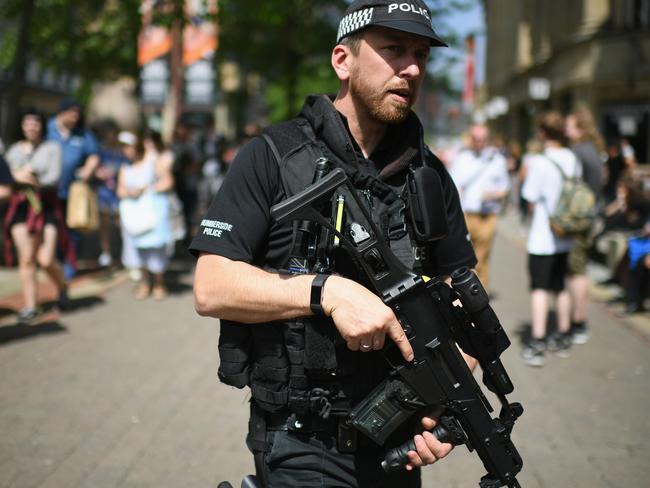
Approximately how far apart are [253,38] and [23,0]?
11704 millimetres

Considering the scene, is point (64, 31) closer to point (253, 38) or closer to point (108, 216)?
point (108, 216)

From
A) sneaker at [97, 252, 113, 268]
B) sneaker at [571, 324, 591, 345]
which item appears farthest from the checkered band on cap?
sneaker at [97, 252, 113, 268]

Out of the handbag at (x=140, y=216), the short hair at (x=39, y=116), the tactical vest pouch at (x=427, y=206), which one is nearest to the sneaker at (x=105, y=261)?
the handbag at (x=140, y=216)

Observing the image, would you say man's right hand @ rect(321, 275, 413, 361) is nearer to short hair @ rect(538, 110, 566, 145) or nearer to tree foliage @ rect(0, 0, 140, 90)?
short hair @ rect(538, 110, 566, 145)

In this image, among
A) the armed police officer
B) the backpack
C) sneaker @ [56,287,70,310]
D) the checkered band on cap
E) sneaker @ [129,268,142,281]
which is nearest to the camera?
the armed police officer

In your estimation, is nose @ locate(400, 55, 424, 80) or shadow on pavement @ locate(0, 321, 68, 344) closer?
→ nose @ locate(400, 55, 424, 80)

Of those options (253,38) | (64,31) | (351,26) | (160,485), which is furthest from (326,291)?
(253,38)

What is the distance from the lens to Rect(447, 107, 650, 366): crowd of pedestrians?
6559mm

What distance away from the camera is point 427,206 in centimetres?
214

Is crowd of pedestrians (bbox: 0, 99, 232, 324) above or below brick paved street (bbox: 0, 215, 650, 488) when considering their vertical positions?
above

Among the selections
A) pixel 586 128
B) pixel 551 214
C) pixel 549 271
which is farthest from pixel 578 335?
pixel 586 128

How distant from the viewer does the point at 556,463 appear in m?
4.43

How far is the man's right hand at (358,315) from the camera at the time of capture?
6.37ft

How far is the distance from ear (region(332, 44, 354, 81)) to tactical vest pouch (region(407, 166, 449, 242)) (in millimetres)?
380
